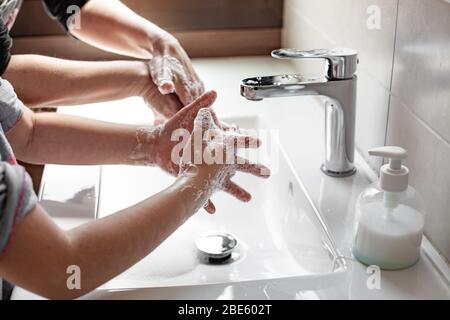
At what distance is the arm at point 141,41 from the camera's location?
1.03 metres

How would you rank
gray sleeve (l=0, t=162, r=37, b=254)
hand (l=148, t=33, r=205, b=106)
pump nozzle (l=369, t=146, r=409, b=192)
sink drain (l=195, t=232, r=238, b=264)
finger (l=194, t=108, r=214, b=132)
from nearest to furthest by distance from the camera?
gray sleeve (l=0, t=162, r=37, b=254), pump nozzle (l=369, t=146, r=409, b=192), finger (l=194, t=108, r=214, b=132), sink drain (l=195, t=232, r=238, b=264), hand (l=148, t=33, r=205, b=106)

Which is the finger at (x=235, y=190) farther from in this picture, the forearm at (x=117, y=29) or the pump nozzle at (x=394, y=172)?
the forearm at (x=117, y=29)

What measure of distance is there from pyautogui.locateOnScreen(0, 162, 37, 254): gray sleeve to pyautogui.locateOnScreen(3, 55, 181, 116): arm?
1.60 ft

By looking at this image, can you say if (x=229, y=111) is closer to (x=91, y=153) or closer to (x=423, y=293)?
(x=91, y=153)

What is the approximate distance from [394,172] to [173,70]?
465mm

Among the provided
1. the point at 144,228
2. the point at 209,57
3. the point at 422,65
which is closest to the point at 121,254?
the point at 144,228

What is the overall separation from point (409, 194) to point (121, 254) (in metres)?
0.33

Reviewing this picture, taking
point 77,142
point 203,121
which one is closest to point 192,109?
point 203,121

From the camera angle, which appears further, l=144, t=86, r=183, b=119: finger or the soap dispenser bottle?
l=144, t=86, r=183, b=119: finger

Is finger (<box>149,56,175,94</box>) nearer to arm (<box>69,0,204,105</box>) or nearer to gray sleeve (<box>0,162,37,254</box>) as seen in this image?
arm (<box>69,0,204,105</box>)

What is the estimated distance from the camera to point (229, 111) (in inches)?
47.2

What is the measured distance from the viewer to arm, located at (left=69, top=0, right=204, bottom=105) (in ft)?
3.39

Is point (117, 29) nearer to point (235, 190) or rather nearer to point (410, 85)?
point (235, 190)

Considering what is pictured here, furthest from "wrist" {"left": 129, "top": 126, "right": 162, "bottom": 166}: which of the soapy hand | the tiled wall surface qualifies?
the tiled wall surface
